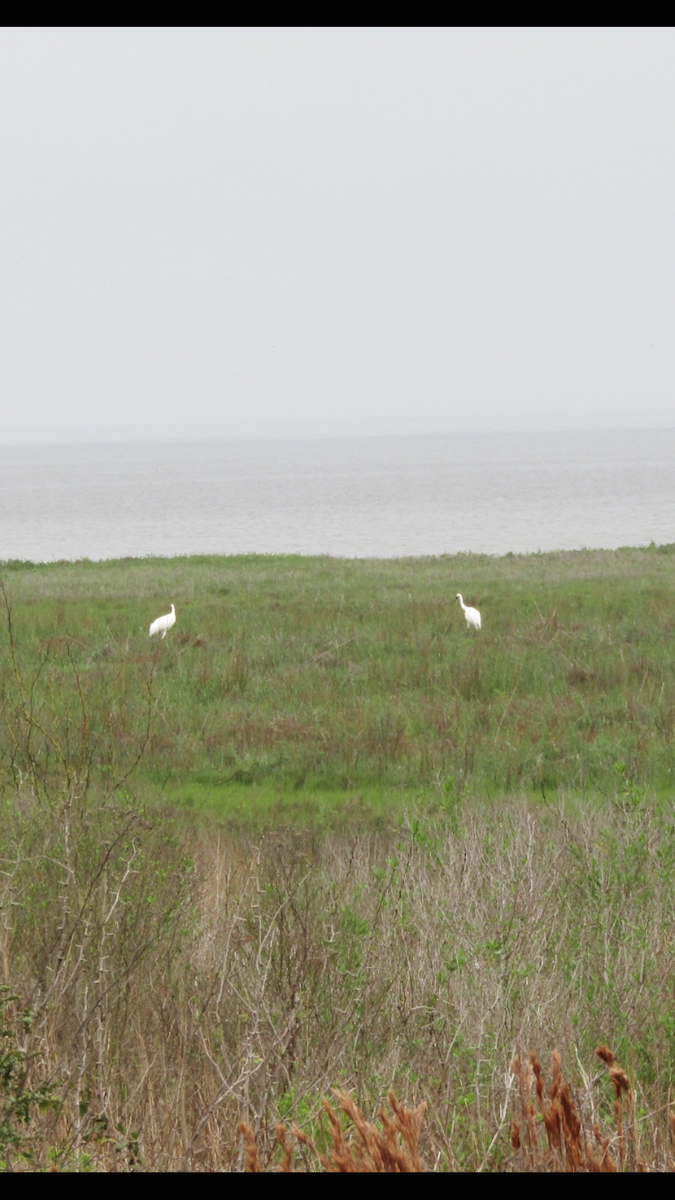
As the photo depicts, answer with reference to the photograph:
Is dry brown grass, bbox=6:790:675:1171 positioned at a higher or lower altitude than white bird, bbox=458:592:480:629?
lower

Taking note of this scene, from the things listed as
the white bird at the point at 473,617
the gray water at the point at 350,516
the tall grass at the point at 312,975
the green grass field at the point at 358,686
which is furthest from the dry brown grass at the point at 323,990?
the gray water at the point at 350,516

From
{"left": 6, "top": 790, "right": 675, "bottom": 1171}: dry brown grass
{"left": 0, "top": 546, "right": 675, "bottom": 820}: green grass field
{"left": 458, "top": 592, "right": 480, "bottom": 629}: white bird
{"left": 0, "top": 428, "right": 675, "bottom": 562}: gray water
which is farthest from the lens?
{"left": 0, "top": 428, "right": 675, "bottom": 562}: gray water

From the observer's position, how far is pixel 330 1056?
14.6ft

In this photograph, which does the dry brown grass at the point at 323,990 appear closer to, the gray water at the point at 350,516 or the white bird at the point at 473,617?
the white bird at the point at 473,617

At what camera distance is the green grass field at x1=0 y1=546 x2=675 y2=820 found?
39.6 ft

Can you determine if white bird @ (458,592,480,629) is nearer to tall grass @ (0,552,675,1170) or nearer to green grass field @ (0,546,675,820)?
green grass field @ (0,546,675,820)

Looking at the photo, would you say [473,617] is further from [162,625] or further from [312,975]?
[312,975]

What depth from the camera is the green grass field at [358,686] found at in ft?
39.6

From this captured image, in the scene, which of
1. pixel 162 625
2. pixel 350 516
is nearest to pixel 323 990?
pixel 162 625

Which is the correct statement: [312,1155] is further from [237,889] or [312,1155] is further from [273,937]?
[237,889]

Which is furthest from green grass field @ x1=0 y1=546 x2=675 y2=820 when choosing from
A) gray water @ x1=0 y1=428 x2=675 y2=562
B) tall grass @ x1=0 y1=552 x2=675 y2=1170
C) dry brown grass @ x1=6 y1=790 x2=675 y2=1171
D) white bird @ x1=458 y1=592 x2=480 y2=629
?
gray water @ x1=0 y1=428 x2=675 y2=562

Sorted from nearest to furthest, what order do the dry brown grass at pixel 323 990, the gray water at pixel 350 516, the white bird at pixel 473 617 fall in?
the dry brown grass at pixel 323 990
the white bird at pixel 473 617
the gray water at pixel 350 516
